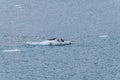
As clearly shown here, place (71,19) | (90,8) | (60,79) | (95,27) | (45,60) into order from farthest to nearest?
(90,8)
(71,19)
(95,27)
(45,60)
(60,79)

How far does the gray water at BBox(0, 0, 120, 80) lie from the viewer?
6.89 m

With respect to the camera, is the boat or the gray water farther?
the boat

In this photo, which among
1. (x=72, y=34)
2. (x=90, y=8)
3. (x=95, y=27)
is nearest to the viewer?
(x=72, y=34)

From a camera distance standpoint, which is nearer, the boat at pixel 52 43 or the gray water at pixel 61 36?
the gray water at pixel 61 36

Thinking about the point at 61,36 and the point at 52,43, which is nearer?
the point at 52,43

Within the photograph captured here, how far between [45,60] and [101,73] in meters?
0.91

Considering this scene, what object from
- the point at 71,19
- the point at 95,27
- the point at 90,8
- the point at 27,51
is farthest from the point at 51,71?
the point at 90,8

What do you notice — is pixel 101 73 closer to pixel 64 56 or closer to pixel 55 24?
pixel 64 56

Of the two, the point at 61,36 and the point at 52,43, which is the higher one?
the point at 52,43

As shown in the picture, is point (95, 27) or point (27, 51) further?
point (95, 27)

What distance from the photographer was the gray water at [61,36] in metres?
6.89

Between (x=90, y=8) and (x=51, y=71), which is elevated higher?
(x=51, y=71)

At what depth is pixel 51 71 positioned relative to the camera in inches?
272

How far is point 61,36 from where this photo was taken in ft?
29.4
